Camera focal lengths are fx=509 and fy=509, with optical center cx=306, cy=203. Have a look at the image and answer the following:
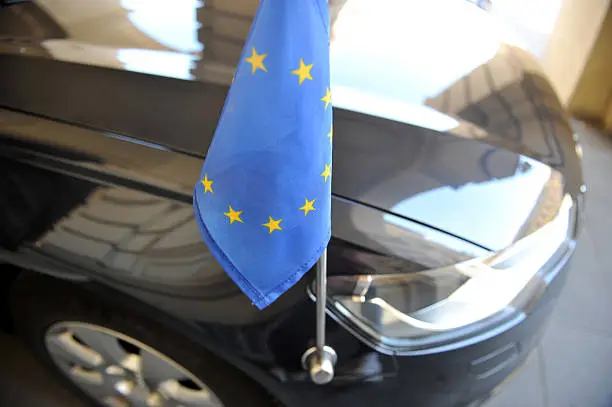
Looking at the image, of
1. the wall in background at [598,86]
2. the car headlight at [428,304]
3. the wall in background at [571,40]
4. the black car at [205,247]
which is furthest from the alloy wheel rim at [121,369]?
the wall in background at [598,86]

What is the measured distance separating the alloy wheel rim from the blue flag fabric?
18.7 inches

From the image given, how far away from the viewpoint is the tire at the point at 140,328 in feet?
3.39

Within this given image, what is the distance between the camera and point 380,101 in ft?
3.54

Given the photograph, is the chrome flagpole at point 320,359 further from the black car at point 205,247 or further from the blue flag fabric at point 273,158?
the blue flag fabric at point 273,158

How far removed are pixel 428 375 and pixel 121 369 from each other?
733 millimetres

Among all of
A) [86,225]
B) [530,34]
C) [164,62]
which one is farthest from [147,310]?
[530,34]

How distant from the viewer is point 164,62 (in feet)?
3.60

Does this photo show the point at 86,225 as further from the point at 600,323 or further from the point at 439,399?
the point at 600,323

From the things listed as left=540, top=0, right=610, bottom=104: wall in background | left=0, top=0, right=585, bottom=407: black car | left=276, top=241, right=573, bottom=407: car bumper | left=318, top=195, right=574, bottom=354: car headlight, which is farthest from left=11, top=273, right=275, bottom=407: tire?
left=540, top=0, right=610, bottom=104: wall in background

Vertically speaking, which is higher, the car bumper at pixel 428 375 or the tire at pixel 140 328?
the car bumper at pixel 428 375

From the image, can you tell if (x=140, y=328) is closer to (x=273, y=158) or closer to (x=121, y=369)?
(x=121, y=369)

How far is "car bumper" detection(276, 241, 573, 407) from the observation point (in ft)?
2.95

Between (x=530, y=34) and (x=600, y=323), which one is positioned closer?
(x=600, y=323)

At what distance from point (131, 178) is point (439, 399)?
715mm
